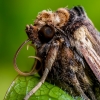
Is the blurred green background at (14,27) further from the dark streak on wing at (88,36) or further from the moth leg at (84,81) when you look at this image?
the moth leg at (84,81)

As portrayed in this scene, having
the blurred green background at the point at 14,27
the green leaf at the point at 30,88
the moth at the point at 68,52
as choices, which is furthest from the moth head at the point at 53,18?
the blurred green background at the point at 14,27

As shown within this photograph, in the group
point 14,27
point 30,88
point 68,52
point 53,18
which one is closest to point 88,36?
point 68,52

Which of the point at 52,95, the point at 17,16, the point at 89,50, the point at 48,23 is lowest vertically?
the point at 52,95

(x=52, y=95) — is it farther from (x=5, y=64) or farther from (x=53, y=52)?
(x=5, y=64)

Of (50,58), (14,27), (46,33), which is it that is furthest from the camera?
(14,27)

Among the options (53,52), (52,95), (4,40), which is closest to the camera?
(52,95)

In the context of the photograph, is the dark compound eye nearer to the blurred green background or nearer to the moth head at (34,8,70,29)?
the moth head at (34,8,70,29)

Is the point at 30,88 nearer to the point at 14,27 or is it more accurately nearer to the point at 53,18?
the point at 53,18

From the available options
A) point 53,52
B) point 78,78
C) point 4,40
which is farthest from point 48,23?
point 4,40
